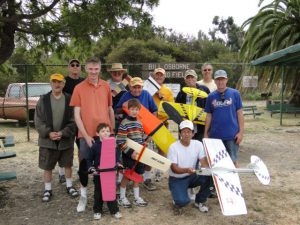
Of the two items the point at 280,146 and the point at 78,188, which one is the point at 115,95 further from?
the point at 280,146

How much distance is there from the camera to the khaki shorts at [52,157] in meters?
5.01

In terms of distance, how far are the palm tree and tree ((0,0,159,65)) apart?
1500 cm

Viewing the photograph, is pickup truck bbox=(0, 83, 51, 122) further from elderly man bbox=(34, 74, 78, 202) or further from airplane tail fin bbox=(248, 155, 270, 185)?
airplane tail fin bbox=(248, 155, 270, 185)

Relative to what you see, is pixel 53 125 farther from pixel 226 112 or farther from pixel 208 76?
pixel 208 76

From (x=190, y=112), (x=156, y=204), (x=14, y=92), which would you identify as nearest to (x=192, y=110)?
(x=190, y=112)

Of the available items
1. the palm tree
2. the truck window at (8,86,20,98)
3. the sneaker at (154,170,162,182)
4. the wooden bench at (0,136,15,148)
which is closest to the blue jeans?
the sneaker at (154,170,162,182)

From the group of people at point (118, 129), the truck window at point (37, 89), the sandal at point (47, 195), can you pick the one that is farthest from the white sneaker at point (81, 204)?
the truck window at point (37, 89)

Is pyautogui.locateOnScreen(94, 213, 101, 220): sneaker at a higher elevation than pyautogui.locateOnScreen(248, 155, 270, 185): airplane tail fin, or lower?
lower

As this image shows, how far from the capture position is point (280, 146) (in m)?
9.20

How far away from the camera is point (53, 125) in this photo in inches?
195

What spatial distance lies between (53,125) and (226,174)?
2.38m

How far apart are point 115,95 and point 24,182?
2155mm

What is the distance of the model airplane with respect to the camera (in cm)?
402

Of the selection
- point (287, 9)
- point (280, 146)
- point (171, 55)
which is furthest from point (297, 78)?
point (171, 55)
